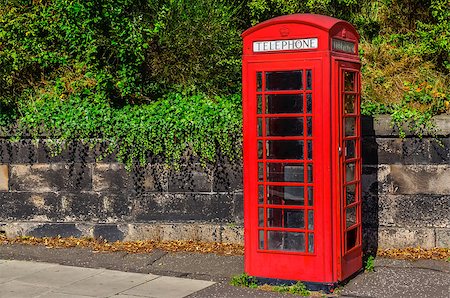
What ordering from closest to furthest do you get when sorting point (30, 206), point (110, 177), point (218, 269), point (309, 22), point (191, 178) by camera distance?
point (309, 22), point (218, 269), point (191, 178), point (110, 177), point (30, 206)

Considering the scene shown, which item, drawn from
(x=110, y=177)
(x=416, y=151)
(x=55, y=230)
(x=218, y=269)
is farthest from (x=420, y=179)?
(x=55, y=230)

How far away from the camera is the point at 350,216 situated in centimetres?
741

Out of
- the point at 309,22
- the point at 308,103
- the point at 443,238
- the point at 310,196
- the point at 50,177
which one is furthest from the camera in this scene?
the point at 50,177

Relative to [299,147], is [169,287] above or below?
below

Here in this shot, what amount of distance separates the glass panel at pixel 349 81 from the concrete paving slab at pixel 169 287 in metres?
2.56

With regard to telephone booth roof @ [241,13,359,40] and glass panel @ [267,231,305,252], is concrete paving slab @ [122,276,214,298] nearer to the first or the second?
glass panel @ [267,231,305,252]

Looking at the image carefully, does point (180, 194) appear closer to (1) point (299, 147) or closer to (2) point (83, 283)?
(2) point (83, 283)

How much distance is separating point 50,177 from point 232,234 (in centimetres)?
271

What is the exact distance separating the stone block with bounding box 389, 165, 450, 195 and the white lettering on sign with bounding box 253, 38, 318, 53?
8.51ft

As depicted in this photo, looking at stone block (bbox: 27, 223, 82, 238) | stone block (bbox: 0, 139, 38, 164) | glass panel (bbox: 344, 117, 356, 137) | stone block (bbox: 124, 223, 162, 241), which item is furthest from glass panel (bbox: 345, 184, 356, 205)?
stone block (bbox: 0, 139, 38, 164)

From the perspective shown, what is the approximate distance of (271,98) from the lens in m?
7.08

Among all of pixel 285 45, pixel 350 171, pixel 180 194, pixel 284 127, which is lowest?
pixel 180 194

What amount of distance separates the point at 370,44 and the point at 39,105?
5.31 m

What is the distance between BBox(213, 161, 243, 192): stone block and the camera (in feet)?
30.0
